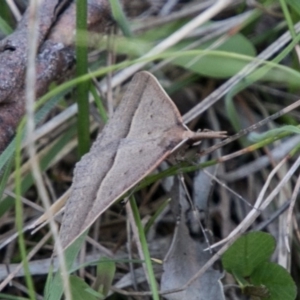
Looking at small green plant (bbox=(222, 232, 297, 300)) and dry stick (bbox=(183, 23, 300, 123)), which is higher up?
dry stick (bbox=(183, 23, 300, 123))

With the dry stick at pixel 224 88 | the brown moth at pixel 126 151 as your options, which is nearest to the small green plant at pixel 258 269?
the brown moth at pixel 126 151

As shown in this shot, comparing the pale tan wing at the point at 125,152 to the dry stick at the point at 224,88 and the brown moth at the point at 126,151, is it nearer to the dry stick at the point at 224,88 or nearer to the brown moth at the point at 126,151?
the brown moth at the point at 126,151

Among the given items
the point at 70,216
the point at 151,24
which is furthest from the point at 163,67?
the point at 70,216

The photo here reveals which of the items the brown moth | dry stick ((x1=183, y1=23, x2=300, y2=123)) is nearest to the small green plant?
the brown moth

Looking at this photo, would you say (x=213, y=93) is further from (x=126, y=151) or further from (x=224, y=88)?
(x=126, y=151)

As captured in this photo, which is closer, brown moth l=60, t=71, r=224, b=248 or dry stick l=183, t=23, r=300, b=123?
brown moth l=60, t=71, r=224, b=248

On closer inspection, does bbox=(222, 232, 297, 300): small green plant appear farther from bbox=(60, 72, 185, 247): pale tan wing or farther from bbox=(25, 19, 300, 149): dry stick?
bbox=(25, 19, 300, 149): dry stick
